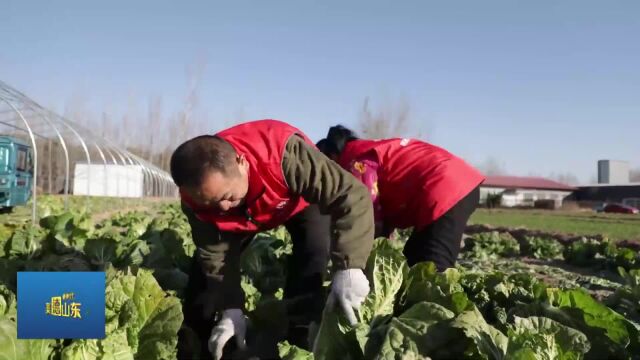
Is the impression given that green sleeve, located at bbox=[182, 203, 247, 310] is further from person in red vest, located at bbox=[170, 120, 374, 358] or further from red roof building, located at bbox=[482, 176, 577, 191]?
red roof building, located at bbox=[482, 176, 577, 191]

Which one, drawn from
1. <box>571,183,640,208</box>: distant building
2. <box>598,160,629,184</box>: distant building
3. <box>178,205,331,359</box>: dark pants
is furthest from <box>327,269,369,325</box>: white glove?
<box>598,160,629,184</box>: distant building

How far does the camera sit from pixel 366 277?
2793mm

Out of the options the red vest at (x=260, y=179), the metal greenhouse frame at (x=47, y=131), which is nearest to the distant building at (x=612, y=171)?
the metal greenhouse frame at (x=47, y=131)

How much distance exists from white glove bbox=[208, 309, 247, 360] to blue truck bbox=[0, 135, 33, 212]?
1521 cm

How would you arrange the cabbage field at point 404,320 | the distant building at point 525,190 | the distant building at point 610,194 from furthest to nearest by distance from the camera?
the distant building at point 525,190 → the distant building at point 610,194 → the cabbage field at point 404,320

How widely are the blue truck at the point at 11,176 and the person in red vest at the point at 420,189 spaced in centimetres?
1556

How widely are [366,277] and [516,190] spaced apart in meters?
69.9

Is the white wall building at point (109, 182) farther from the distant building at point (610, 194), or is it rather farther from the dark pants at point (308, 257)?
the distant building at point (610, 194)

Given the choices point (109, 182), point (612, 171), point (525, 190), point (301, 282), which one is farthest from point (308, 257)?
point (612, 171)

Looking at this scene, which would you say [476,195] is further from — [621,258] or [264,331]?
[621,258]

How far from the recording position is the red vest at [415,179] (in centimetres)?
321

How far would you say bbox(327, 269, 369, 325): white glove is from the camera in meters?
2.53

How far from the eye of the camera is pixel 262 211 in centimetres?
291

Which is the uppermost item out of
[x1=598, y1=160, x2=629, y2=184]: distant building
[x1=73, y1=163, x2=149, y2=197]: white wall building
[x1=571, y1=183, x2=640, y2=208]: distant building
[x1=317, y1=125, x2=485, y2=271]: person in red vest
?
[x1=317, y1=125, x2=485, y2=271]: person in red vest
